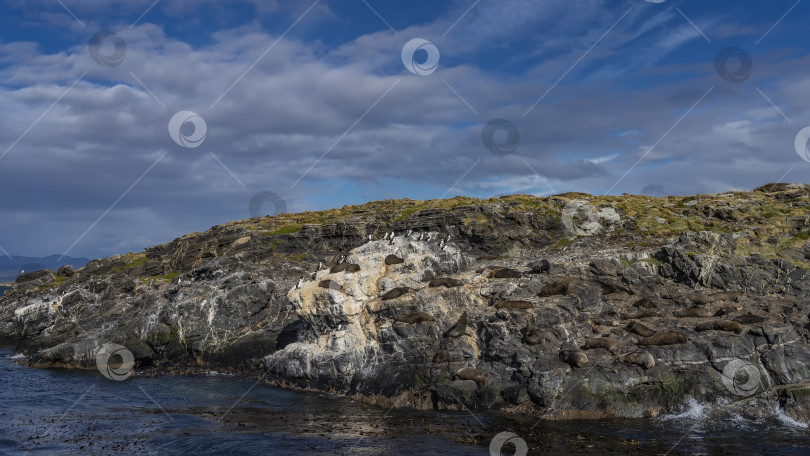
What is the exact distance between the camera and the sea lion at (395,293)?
4153 cm

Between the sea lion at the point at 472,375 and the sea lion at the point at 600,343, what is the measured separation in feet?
23.3

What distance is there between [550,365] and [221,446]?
63.7ft

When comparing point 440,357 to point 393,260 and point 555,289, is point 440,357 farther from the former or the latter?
point 393,260

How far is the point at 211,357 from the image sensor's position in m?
52.0

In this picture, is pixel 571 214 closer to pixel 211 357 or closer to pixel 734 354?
pixel 734 354

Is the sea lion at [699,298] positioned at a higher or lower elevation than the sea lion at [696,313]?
higher

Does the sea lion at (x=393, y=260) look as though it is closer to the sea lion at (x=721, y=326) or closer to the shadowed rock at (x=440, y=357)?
the shadowed rock at (x=440, y=357)

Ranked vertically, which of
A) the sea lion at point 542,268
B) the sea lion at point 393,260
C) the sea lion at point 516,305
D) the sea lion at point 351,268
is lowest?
the sea lion at point 516,305

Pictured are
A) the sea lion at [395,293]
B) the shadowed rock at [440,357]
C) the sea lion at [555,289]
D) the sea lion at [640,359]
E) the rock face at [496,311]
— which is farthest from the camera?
the sea lion at [395,293]

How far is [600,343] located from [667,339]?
3.97m

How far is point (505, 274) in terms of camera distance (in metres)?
42.9

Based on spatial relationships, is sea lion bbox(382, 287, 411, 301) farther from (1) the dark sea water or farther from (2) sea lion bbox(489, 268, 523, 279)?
(1) the dark sea water

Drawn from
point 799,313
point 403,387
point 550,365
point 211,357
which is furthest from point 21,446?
point 799,313

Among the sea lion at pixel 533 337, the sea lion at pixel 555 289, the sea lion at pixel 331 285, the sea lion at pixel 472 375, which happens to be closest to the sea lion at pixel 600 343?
the sea lion at pixel 533 337
